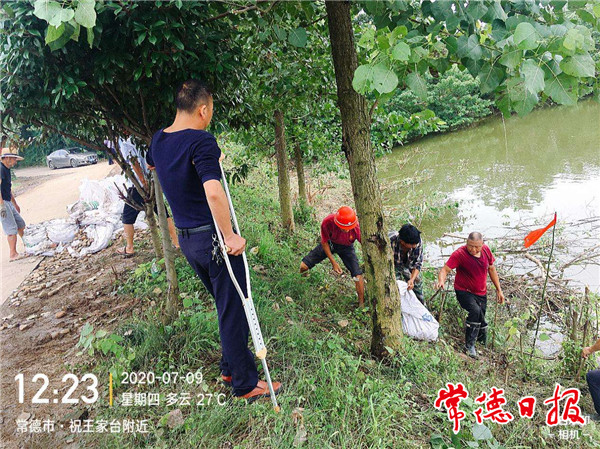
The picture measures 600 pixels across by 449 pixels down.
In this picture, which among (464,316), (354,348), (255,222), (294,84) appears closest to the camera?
(354,348)

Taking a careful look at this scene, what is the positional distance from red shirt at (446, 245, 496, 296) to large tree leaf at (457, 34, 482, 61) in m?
2.56

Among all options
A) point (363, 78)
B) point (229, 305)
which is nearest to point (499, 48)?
point (363, 78)

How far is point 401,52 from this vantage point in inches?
57.0

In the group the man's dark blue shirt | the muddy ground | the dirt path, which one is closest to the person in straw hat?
the dirt path

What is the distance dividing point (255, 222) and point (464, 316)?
3.64 metres

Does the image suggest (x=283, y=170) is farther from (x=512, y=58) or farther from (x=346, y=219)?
(x=512, y=58)

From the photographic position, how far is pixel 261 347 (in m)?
2.15

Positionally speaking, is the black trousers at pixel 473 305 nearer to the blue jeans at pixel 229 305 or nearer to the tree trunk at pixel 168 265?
the blue jeans at pixel 229 305

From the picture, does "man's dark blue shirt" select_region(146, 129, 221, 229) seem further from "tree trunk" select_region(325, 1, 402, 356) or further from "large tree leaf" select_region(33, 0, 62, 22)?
"tree trunk" select_region(325, 1, 402, 356)

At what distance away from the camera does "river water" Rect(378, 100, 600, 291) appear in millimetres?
7172

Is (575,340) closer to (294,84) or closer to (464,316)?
(464,316)

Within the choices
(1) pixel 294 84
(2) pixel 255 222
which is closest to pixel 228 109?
(1) pixel 294 84

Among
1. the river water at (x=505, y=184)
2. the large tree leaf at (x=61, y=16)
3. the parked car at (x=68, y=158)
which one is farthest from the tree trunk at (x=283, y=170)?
the parked car at (x=68, y=158)

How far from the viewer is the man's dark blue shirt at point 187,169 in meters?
2.02
